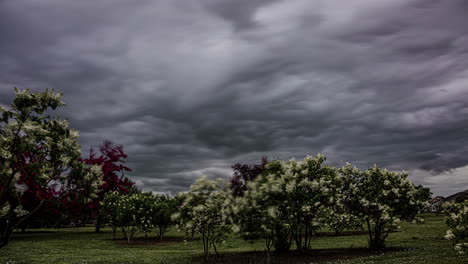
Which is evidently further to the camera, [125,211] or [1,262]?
[125,211]

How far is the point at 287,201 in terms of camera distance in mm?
20562

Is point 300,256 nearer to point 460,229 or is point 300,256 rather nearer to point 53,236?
point 460,229

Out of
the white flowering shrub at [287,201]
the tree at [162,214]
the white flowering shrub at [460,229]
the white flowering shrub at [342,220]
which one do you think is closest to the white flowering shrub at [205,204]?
the white flowering shrub at [287,201]

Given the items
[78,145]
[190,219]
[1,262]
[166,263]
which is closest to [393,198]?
[190,219]

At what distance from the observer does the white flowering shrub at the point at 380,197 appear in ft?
77.8

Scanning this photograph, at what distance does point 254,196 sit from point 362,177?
10.1 m

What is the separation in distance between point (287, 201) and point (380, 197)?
7909mm

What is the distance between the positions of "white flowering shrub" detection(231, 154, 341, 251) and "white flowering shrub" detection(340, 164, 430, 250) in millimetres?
1607

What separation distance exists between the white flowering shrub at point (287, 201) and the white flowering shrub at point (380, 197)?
161 centimetres

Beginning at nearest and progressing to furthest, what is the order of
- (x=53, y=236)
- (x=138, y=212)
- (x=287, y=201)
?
1. (x=287, y=201)
2. (x=138, y=212)
3. (x=53, y=236)

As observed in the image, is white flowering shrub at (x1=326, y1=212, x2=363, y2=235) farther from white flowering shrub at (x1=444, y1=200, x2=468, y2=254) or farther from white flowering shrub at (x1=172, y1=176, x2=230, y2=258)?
white flowering shrub at (x1=444, y1=200, x2=468, y2=254)

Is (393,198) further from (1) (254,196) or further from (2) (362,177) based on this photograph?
(1) (254,196)

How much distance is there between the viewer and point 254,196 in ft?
63.9

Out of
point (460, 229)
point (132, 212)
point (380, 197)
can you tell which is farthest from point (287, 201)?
point (132, 212)
